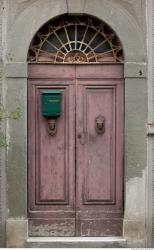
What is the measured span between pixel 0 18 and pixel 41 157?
2202mm

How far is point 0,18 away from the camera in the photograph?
10.7m

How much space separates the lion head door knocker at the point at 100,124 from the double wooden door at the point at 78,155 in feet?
0.05

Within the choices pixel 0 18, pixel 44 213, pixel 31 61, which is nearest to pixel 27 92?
pixel 31 61

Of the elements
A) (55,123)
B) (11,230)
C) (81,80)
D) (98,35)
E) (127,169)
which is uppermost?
(98,35)

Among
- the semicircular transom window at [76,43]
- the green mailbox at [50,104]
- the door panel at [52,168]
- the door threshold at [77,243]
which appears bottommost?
the door threshold at [77,243]

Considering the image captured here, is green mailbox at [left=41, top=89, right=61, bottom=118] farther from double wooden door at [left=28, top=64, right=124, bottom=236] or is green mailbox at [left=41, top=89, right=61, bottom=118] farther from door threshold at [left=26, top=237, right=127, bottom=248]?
door threshold at [left=26, top=237, right=127, bottom=248]

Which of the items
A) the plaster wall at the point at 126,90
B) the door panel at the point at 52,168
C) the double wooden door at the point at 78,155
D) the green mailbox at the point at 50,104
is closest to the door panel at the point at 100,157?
the double wooden door at the point at 78,155

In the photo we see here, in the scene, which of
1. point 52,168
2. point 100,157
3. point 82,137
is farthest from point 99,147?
point 52,168

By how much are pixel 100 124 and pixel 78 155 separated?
593 mm

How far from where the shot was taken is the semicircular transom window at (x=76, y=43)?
1088cm

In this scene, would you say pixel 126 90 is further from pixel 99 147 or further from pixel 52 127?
pixel 52 127

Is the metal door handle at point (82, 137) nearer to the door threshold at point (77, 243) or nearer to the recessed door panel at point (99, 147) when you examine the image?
the recessed door panel at point (99, 147)

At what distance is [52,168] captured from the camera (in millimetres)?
10898

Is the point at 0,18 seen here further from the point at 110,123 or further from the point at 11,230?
the point at 11,230
